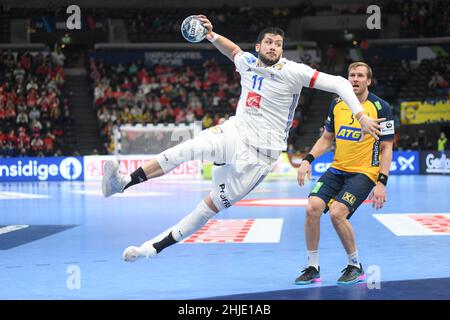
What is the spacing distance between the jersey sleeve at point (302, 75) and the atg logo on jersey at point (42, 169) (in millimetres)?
24382

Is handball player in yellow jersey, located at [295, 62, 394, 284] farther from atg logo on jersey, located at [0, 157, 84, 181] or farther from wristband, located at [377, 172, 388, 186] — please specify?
atg logo on jersey, located at [0, 157, 84, 181]

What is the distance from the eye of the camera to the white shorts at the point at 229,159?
7.43m

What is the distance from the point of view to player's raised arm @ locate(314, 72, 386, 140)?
260 inches

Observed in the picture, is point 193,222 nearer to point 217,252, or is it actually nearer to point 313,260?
point 313,260

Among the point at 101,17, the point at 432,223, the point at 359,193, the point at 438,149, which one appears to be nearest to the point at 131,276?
the point at 359,193

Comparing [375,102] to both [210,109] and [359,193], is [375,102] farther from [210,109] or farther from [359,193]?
[210,109]

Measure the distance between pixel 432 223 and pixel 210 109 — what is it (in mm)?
24204

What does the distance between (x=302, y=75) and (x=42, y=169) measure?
25.3 m

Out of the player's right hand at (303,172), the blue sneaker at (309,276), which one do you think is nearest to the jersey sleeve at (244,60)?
the player's right hand at (303,172)

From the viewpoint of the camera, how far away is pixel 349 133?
803 centimetres

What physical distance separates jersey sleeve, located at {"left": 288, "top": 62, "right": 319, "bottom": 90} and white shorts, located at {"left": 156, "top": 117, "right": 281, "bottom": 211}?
79 centimetres

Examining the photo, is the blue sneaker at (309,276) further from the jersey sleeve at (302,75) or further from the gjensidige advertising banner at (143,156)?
the gjensidige advertising banner at (143,156)

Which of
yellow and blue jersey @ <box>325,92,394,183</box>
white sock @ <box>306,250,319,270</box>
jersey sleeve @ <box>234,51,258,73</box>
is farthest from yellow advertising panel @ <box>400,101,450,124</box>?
jersey sleeve @ <box>234,51,258,73</box>
